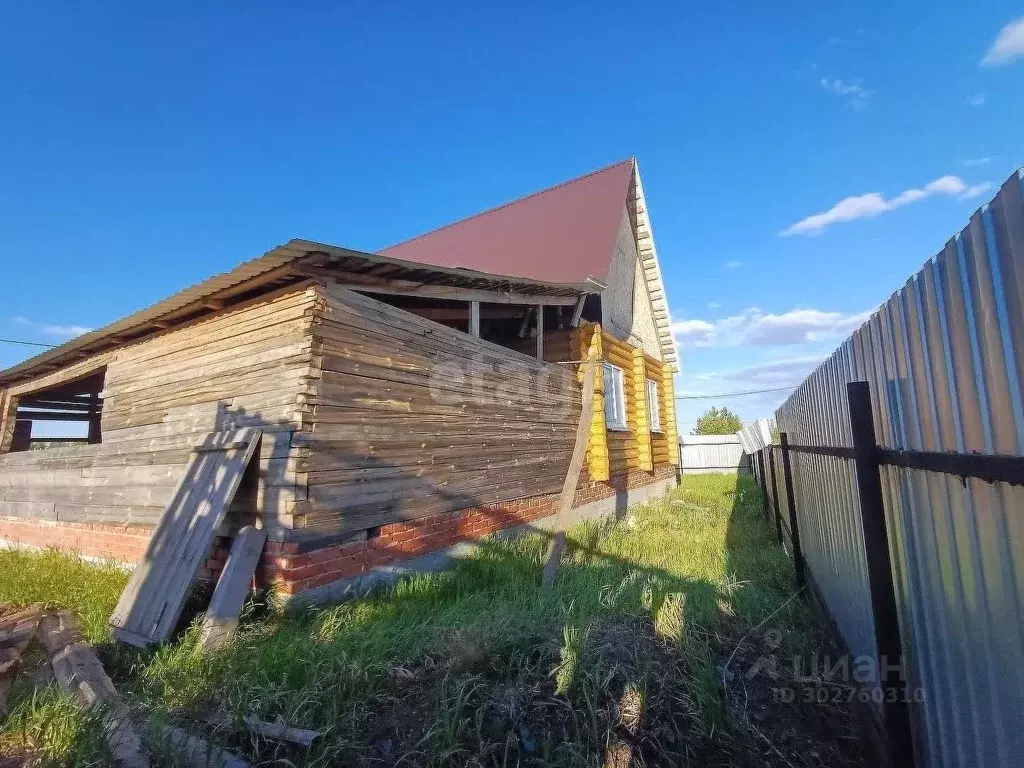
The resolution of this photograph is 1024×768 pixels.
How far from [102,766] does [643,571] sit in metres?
4.66

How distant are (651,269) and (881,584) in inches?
530

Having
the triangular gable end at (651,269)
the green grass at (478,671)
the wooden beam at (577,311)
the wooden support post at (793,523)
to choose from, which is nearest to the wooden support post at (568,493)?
the green grass at (478,671)

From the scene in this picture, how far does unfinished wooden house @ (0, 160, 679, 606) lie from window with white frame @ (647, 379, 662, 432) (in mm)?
3498

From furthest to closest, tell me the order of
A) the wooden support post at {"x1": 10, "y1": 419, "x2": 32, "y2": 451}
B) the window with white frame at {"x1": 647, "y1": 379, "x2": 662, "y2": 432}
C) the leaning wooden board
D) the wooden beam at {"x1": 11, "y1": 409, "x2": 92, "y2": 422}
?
the window with white frame at {"x1": 647, "y1": 379, "x2": 662, "y2": 432}
the wooden beam at {"x1": 11, "y1": 409, "x2": 92, "y2": 422}
the wooden support post at {"x1": 10, "y1": 419, "x2": 32, "y2": 451}
the leaning wooden board

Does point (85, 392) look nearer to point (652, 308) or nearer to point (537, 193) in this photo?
point (537, 193)

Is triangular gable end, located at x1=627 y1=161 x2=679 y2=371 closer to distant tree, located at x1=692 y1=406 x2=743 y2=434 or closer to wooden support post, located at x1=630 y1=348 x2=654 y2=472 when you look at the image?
wooden support post, located at x1=630 y1=348 x2=654 y2=472

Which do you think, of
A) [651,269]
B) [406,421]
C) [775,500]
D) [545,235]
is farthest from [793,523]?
[651,269]

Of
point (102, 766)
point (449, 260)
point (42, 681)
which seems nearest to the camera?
point (102, 766)

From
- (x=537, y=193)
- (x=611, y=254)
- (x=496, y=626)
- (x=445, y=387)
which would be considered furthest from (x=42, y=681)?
(x=537, y=193)

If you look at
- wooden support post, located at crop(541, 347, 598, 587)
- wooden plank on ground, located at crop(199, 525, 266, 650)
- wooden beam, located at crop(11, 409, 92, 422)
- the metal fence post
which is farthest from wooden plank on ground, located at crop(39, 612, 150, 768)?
wooden beam, located at crop(11, 409, 92, 422)

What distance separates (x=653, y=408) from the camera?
43.1 ft

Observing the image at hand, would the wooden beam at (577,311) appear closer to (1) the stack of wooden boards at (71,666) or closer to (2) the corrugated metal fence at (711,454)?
(1) the stack of wooden boards at (71,666)

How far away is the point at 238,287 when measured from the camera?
484 cm

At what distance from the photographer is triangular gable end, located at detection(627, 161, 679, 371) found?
13508mm
